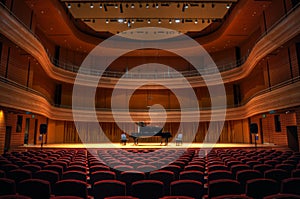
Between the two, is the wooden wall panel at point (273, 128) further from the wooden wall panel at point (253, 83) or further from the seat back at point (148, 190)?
the seat back at point (148, 190)

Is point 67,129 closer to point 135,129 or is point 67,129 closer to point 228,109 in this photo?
point 135,129

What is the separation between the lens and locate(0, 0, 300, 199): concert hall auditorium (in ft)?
42.4

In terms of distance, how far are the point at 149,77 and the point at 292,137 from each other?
13312mm

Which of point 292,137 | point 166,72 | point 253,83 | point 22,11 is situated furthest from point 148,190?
point 166,72

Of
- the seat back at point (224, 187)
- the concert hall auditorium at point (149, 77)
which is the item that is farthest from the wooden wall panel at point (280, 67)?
the seat back at point (224, 187)

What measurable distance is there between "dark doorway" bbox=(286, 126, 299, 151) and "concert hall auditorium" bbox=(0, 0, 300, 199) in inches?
2.1

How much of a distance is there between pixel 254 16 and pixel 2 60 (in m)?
16.7

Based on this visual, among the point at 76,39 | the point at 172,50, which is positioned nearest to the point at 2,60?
the point at 76,39

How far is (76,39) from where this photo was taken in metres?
20.4

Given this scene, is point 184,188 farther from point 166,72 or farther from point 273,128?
point 166,72

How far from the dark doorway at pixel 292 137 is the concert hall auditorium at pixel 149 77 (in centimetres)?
5

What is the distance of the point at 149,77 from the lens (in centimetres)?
2336

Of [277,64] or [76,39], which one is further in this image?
[76,39]

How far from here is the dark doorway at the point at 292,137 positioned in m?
14.3
